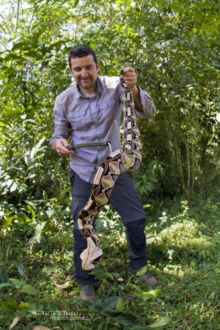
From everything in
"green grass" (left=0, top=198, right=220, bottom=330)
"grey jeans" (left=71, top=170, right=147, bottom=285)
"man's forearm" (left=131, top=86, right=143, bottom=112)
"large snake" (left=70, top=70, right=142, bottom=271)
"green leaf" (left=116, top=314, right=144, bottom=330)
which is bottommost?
"green grass" (left=0, top=198, right=220, bottom=330)

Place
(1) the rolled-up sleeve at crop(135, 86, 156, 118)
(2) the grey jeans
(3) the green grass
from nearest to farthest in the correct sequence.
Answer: (3) the green grass, (1) the rolled-up sleeve at crop(135, 86, 156, 118), (2) the grey jeans

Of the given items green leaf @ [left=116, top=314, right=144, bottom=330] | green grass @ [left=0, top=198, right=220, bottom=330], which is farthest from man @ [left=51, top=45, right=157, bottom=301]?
green leaf @ [left=116, top=314, right=144, bottom=330]

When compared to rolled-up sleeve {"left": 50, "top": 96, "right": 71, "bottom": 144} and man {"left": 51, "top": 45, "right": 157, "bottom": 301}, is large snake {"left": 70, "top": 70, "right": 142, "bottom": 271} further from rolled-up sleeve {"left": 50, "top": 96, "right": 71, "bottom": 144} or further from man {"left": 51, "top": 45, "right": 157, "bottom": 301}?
rolled-up sleeve {"left": 50, "top": 96, "right": 71, "bottom": 144}

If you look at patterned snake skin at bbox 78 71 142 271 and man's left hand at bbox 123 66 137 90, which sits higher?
man's left hand at bbox 123 66 137 90

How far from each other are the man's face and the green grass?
1659mm

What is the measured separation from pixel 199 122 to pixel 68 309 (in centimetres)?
370

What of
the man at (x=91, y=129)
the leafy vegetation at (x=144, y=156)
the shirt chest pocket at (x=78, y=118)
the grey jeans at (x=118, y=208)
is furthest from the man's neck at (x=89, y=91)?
the leafy vegetation at (x=144, y=156)

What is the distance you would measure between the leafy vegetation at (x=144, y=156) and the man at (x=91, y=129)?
514 millimetres

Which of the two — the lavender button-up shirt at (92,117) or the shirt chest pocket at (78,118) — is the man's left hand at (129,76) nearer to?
the lavender button-up shirt at (92,117)

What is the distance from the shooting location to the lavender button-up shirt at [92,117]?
3443 millimetres

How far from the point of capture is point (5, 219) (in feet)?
14.8

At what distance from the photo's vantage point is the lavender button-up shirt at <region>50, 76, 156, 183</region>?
136 inches

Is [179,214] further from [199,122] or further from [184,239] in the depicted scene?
[199,122]

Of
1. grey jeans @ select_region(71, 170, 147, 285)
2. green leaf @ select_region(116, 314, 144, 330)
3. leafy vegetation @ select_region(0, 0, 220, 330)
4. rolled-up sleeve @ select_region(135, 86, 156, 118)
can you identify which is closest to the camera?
green leaf @ select_region(116, 314, 144, 330)
